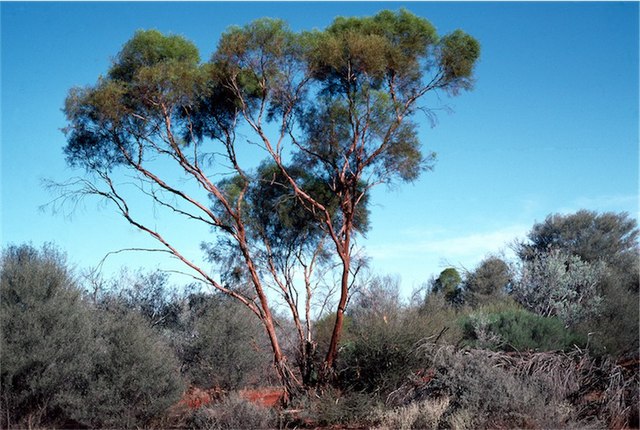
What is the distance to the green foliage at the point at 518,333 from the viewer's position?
14.5m

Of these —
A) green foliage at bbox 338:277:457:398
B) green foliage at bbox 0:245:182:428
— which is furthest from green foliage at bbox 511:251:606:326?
green foliage at bbox 0:245:182:428

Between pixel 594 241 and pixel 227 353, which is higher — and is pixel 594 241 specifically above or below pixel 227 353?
above

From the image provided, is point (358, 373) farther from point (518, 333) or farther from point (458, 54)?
point (458, 54)

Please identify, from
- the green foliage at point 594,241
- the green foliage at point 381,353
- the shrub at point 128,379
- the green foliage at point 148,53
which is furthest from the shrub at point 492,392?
the green foliage at point 594,241

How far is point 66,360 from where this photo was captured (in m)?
12.6

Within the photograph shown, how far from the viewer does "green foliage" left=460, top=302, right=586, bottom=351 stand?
47.4 ft

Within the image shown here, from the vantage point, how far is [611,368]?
35.6 feet

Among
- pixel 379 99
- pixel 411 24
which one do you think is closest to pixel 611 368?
pixel 379 99

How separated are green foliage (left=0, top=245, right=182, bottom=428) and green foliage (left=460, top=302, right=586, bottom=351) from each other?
678 cm

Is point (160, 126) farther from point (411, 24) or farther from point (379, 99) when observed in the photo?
point (411, 24)

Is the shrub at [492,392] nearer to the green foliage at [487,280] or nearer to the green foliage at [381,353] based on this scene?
Result: the green foliage at [381,353]

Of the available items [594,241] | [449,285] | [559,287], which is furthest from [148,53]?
[594,241]

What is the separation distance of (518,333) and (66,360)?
32.9 ft

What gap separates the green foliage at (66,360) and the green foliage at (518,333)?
6.78 m
